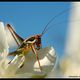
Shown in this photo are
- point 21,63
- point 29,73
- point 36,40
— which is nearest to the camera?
point 29,73

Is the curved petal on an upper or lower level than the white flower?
upper

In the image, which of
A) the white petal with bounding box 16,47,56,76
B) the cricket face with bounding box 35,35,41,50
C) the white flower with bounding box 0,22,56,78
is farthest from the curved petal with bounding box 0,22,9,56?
the cricket face with bounding box 35,35,41,50

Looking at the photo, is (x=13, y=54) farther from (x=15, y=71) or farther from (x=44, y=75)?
(x=44, y=75)

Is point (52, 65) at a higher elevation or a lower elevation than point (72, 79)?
higher

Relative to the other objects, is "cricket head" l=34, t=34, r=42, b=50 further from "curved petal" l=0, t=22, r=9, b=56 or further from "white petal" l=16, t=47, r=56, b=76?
"curved petal" l=0, t=22, r=9, b=56

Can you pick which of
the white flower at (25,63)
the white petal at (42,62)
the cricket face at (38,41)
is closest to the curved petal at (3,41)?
the white flower at (25,63)

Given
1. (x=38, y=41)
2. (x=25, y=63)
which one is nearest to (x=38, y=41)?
(x=38, y=41)

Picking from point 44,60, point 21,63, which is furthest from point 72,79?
point 21,63

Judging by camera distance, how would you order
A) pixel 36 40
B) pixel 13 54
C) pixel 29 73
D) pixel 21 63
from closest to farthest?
pixel 29 73 < pixel 21 63 < pixel 13 54 < pixel 36 40

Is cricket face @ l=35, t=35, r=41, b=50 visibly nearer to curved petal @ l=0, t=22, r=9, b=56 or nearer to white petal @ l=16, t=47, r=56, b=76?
white petal @ l=16, t=47, r=56, b=76

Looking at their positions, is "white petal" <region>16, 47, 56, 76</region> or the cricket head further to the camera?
the cricket head
